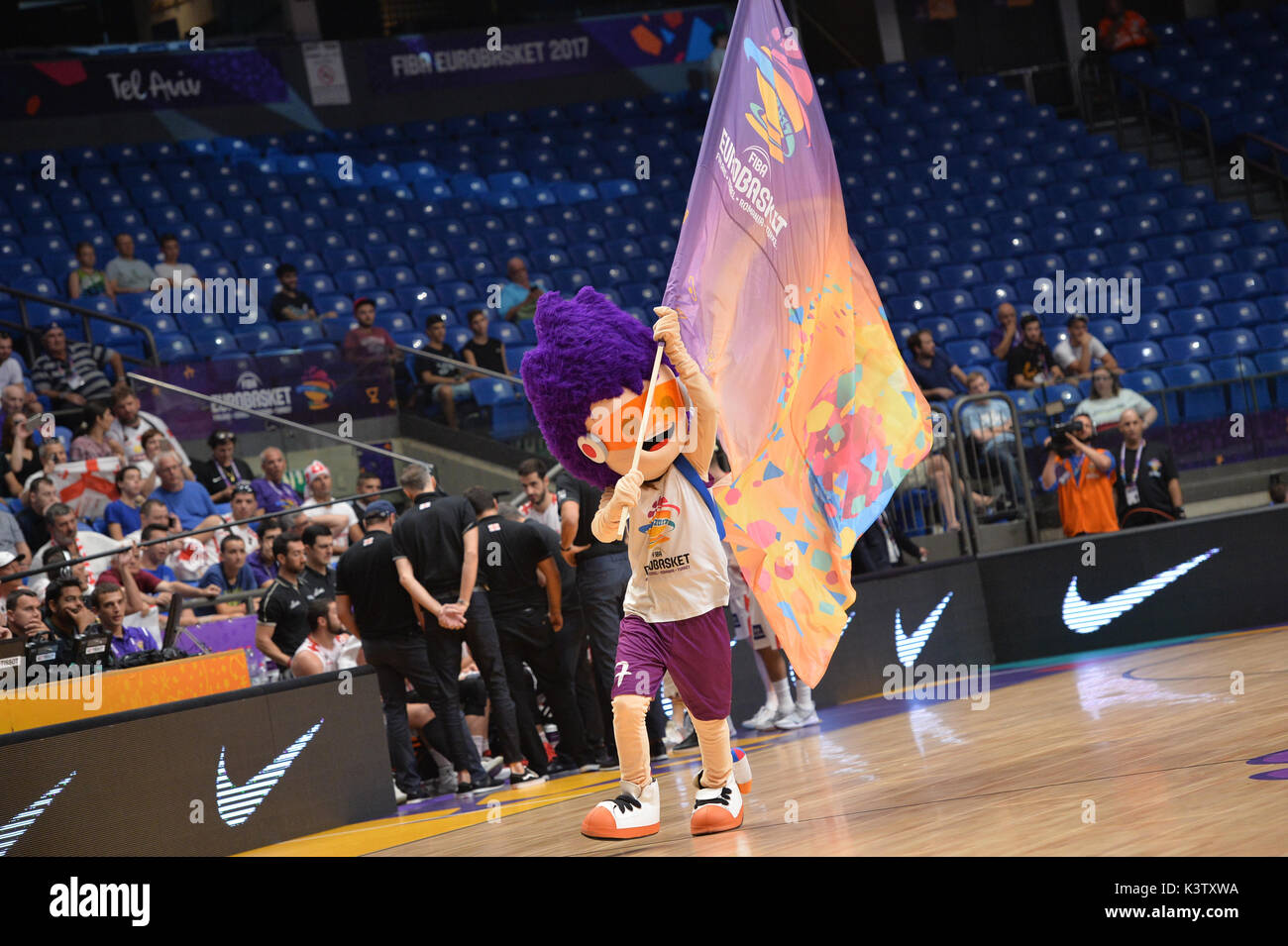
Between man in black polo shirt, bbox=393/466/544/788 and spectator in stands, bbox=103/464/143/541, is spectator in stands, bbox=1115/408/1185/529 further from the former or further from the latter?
spectator in stands, bbox=103/464/143/541

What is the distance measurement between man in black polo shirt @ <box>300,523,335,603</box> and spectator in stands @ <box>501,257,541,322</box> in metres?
5.72

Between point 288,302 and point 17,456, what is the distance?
3.68m

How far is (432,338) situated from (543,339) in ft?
24.5

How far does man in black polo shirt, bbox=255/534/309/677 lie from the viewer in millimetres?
8242

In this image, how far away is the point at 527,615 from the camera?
25.5 feet

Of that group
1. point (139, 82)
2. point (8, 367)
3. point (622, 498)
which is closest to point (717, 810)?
point (622, 498)

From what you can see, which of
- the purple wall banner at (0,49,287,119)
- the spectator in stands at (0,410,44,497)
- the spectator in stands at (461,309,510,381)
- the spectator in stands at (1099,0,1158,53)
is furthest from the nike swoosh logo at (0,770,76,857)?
the spectator in stands at (1099,0,1158,53)

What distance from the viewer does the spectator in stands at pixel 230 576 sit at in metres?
9.18

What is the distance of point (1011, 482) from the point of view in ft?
34.0

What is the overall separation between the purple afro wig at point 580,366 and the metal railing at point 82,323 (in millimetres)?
6893

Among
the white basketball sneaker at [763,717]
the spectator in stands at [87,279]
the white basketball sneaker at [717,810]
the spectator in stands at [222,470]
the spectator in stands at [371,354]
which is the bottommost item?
the white basketball sneaker at [763,717]

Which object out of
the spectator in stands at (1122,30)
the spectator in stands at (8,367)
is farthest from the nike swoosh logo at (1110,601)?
the spectator in stands at (1122,30)

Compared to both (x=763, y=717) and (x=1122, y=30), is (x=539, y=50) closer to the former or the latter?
(x=1122, y=30)

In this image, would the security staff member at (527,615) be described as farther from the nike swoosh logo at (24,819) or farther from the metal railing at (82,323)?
the metal railing at (82,323)
